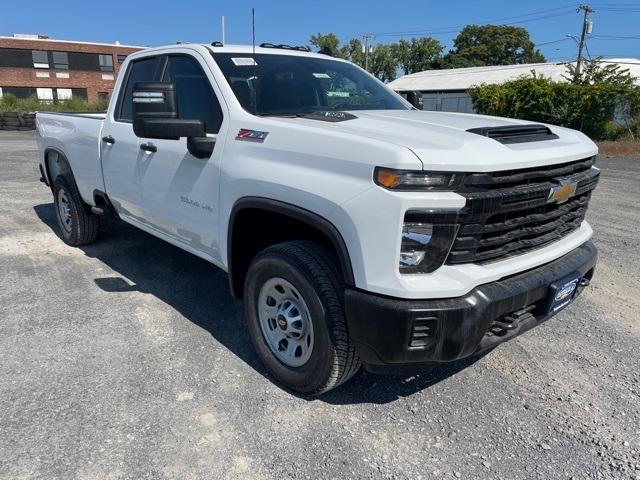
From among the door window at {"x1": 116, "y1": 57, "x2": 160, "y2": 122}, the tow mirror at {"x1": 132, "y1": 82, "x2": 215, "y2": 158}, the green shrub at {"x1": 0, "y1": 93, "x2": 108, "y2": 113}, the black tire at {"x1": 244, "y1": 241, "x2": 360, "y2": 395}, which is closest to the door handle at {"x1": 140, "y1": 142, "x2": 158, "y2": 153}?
the door window at {"x1": 116, "y1": 57, "x2": 160, "y2": 122}

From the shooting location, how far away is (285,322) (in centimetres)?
298

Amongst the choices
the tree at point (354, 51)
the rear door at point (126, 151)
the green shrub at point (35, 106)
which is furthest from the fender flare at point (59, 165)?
the tree at point (354, 51)

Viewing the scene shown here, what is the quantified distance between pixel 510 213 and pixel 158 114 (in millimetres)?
2087

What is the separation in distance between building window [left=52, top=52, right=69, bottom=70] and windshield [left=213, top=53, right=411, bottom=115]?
169 feet

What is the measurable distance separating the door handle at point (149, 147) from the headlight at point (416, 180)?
2156 mm

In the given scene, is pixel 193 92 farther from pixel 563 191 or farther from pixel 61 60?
pixel 61 60

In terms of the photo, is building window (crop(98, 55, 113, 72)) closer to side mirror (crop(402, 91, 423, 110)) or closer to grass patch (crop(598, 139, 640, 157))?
grass patch (crop(598, 139, 640, 157))

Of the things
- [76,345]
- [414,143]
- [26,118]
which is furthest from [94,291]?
[26,118]

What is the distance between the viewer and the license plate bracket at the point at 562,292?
2.73 metres

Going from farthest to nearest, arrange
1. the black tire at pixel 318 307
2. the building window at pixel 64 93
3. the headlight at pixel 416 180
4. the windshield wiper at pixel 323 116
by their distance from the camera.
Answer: the building window at pixel 64 93
the windshield wiper at pixel 323 116
the black tire at pixel 318 307
the headlight at pixel 416 180

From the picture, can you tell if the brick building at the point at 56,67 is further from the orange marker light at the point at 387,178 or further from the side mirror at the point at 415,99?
the orange marker light at the point at 387,178

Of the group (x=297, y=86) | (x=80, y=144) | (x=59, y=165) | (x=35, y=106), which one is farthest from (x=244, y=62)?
(x=35, y=106)

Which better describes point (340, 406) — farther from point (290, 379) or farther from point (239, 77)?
point (239, 77)

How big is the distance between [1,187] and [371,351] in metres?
9.55
